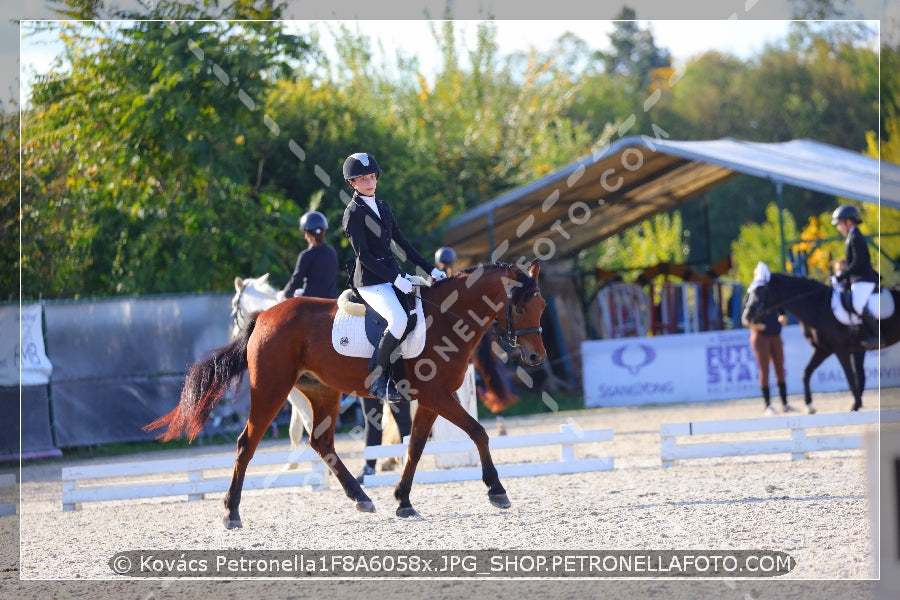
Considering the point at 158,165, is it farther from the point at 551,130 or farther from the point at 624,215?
the point at 551,130

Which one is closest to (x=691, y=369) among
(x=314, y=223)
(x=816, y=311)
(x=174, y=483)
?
(x=816, y=311)

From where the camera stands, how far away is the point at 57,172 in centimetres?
1761

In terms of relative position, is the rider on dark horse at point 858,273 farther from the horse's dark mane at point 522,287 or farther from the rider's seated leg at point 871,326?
the horse's dark mane at point 522,287

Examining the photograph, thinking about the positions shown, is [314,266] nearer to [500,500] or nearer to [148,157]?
[500,500]

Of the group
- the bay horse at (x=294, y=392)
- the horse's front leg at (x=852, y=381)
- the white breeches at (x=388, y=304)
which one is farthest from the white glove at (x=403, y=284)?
the horse's front leg at (x=852, y=381)

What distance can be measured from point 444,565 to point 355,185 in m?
2.87

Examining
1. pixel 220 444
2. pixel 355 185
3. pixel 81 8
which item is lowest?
pixel 220 444

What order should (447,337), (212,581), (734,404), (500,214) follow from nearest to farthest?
(212,581) → (447,337) → (734,404) → (500,214)

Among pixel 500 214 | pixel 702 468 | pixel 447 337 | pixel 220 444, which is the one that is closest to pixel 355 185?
pixel 447 337

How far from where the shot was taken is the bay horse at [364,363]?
7.37m

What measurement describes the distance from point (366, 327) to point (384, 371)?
35 cm

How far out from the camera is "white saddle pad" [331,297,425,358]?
24.2 ft

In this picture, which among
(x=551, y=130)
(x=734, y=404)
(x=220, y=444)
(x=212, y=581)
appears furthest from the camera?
(x=551, y=130)

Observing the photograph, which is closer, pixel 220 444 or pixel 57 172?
pixel 220 444
